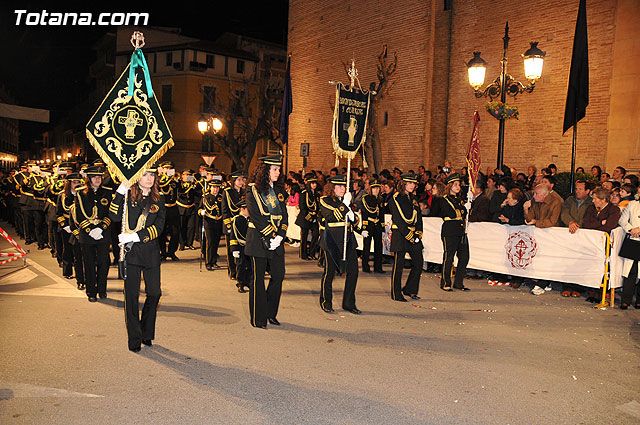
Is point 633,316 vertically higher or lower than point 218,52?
lower

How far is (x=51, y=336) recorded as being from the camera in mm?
7082

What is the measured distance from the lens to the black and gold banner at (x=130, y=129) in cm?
682

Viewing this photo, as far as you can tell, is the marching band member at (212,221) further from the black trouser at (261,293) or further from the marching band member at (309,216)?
the black trouser at (261,293)

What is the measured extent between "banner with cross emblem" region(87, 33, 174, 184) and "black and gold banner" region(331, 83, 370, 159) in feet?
11.2

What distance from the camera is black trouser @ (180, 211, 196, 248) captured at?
16.4 meters

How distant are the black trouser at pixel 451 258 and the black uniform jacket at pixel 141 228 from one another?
5906 mm

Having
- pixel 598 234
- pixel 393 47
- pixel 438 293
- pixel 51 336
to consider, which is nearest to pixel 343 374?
pixel 51 336

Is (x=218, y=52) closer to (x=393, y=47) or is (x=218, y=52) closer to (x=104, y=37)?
(x=104, y=37)

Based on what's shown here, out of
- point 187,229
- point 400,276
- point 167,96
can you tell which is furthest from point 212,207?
point 167,96

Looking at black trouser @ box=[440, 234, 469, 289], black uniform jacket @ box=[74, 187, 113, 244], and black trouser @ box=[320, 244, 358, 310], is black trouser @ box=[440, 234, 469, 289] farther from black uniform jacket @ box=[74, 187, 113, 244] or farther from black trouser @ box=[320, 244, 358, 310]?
black uniform jacket @ box=[74, 187, 113, 244]

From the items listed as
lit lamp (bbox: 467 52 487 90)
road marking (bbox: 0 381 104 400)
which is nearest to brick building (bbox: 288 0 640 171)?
lit lamp (bbox: 467 52 487 90)

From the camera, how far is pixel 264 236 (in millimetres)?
7672

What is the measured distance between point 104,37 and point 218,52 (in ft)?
67.7

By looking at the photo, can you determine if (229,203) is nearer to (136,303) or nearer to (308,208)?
(308,208)
